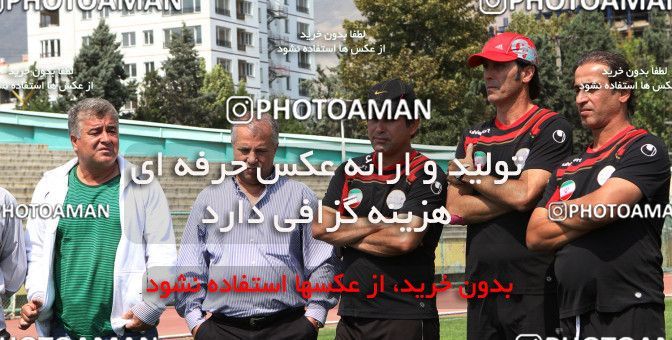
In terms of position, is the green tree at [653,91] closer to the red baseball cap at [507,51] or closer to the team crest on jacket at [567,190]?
the red baseball cap at [507,51]

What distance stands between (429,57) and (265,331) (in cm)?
1202

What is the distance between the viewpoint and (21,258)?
6.97m

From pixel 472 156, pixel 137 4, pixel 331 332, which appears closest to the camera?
pixel 472 156

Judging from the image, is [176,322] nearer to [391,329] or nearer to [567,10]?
[567,10]

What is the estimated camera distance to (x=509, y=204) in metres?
6.13

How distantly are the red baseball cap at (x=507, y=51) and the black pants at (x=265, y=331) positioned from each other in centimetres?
181

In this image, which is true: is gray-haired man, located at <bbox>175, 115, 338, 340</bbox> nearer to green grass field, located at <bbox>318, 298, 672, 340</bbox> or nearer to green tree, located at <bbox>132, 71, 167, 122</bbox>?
green grass field, located at <bbox>318, 298, 672, 340</bbox>

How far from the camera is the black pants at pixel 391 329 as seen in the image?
20.3ft

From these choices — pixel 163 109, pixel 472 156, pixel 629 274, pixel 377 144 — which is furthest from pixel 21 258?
pixel 163 109

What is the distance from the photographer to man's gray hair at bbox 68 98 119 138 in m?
6.80

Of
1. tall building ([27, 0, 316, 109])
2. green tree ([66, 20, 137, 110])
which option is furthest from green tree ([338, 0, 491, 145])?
tall building ([27, 0, 316, 109])

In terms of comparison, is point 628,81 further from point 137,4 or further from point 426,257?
point 137,4

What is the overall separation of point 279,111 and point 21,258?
6.06 feet

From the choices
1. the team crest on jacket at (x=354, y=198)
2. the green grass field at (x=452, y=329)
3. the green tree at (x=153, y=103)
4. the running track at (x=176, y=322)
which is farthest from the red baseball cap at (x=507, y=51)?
the green tree at (x=153, y=103)
